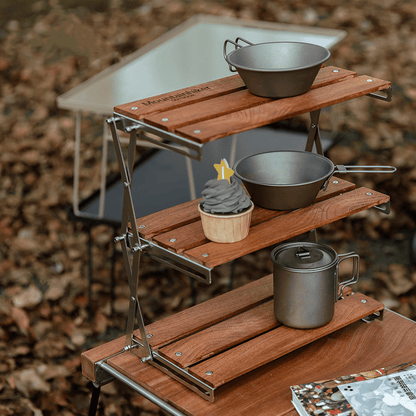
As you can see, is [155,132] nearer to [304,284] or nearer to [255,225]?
[255,225]

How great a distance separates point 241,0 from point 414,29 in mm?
1523

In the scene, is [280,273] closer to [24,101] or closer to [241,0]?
[24,101]

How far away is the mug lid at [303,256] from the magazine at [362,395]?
10.2 inches

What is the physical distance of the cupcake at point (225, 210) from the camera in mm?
1364

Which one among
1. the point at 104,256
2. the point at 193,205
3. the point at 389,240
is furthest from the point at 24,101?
the point at 193,205

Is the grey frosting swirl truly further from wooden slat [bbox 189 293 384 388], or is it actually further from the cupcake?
wooden slat [bbox 189 293 384 388]

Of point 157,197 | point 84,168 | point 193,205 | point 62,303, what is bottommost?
point 62,303

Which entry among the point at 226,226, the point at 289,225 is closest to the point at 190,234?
the point at 226,226

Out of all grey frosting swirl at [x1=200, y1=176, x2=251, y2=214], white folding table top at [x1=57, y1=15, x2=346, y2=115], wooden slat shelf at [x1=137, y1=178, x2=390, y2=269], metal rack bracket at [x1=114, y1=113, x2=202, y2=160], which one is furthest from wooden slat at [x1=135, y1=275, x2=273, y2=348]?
white folding table top at [x1=57, y1=15, x2=346, y2=115]

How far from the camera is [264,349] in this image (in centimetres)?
151

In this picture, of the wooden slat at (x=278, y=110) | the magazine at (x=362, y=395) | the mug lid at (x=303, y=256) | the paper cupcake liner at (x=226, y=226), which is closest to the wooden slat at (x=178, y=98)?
the wooden slat at (x=278, y=110)

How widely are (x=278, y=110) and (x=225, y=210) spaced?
0.24 metres

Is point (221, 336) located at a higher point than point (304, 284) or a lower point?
lower

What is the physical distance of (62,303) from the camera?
113 inches
